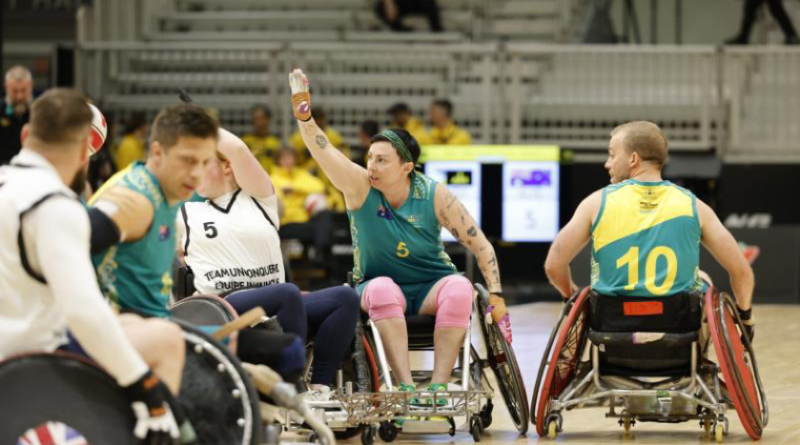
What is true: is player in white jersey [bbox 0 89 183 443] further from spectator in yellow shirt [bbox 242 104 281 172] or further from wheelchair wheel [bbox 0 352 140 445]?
spectator in yellow shirt [bbox 242 104 281 172]

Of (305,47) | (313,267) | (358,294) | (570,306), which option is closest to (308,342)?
(358,294)

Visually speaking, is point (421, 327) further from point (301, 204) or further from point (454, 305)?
point (301, 204)

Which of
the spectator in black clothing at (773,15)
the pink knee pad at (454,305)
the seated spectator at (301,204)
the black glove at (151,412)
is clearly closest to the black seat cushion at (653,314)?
the pink knee pad at (454,305)

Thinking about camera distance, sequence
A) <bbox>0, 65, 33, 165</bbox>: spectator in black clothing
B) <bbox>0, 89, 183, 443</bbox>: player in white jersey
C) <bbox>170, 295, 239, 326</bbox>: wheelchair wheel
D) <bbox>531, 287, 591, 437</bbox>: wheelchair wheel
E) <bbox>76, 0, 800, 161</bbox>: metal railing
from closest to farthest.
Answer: <bbox>0, 89, 183, 443</bbox>: player in white jersey, <bbox>170, 295, 239, 326</bbox>: wheelchair wheel, <bbox>531, 287, 591, 437</bbox>: wheelchair wheel, <bbox>0, 65, 33, 165</bbox>: spectator in black clothing, <bbox>76, 0, 800, 161</bbox>: metal railing

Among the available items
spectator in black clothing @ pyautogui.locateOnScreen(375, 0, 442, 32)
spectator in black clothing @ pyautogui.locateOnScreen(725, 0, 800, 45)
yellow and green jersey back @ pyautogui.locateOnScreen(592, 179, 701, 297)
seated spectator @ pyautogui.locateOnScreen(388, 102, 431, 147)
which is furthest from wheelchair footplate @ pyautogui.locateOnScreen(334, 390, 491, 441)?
spectator in black clothing @ pyautogui.locateOnScreen(375, 0, 442, 32)

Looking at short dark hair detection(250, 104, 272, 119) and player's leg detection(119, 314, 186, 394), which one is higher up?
player's leg detection(119, 314, 186, 394)

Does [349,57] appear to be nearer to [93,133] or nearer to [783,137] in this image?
[783,137]

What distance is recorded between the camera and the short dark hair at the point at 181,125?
4.47 m

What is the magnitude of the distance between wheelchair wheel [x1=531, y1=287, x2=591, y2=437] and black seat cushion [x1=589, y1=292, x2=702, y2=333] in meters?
0.11

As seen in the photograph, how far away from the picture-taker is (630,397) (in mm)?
6305

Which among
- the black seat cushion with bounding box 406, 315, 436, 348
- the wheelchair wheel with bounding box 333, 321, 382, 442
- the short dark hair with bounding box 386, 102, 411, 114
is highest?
the short dark hair with bounding box 386, 102, 411, 114

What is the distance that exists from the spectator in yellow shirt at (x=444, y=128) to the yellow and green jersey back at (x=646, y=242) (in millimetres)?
7452

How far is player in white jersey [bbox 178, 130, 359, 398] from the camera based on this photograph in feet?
20.0

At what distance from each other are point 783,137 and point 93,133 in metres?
9.52
